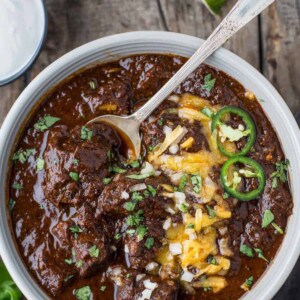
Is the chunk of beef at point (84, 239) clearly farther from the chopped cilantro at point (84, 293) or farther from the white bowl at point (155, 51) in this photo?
the white bowl at point (155, 51)

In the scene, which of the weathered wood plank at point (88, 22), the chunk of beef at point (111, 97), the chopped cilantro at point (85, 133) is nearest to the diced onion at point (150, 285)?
the chopped cilantro at point (85, 133)

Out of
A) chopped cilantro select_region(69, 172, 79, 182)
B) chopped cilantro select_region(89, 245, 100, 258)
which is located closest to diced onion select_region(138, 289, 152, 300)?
chopped cilantro select_region(89, 245, 100, 258)

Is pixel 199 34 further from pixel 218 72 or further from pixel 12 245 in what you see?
pixel 12 245

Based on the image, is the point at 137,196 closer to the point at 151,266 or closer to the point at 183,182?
the point at 183,182

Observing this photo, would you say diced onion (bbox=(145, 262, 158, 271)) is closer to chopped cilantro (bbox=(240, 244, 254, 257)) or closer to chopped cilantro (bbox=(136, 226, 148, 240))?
chopped cilantro (bbox=(136, 226, 148, 240))

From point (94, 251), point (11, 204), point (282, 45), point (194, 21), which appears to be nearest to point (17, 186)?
point (11, 204)

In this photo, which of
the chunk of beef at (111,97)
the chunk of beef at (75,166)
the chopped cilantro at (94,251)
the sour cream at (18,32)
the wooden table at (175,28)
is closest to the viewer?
the chopped cilantro at (94,251)

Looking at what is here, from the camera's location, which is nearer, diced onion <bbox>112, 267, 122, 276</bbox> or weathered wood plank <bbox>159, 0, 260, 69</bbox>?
diced onion <bbox>112, 267, 122, 276</bbox>
